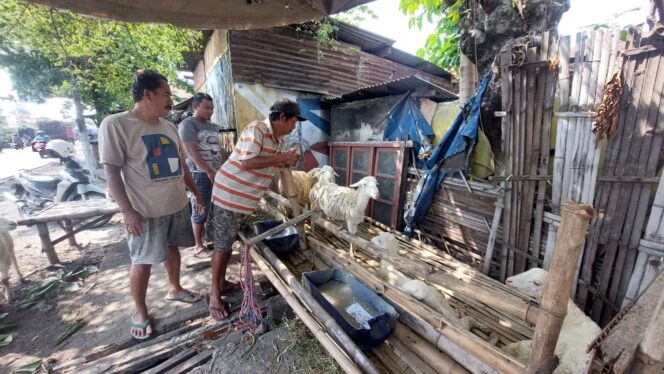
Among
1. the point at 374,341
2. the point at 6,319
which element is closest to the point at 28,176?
the point at 6,319

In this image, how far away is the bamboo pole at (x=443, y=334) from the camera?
1.31 metres

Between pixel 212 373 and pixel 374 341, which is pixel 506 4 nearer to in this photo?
pixel 374 341

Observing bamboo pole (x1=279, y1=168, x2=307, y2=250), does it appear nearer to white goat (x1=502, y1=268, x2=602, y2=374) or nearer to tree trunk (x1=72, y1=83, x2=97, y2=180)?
white goat (x1=502, y1=268, x2=602, y2=374)

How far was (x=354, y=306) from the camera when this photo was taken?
7.91 ft

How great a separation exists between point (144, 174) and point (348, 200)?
2.73 meters

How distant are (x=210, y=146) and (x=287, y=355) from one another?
3162mm

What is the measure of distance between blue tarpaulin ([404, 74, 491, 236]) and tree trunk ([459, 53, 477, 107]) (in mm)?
562

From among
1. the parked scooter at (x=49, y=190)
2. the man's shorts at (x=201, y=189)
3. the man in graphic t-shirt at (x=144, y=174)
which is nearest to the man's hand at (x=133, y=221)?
the man in graphic t-shirt at (x=144, y=174)

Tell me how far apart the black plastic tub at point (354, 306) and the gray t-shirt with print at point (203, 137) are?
2.65m

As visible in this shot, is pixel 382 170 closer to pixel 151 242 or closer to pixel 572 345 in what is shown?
pixel 572 345

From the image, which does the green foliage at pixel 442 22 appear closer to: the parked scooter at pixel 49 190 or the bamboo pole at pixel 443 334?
the bamboo pole at pixel 443 334

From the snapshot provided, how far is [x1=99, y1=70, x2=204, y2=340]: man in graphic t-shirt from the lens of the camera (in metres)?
2.21

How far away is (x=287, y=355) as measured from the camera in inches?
91.4

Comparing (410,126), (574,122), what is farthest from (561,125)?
(410,126)
